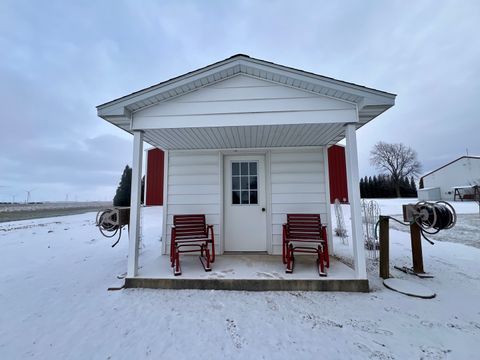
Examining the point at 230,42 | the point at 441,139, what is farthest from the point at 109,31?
the point at 441,139

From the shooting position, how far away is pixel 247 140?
373cm

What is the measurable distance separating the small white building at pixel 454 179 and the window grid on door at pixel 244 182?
22.6 metres

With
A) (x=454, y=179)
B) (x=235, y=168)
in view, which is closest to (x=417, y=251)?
(x=235, y=168)

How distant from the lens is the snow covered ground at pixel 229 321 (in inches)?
68.5

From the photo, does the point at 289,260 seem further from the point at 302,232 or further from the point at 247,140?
the point at 247,140

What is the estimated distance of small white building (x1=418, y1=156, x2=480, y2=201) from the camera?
1839 centimetres

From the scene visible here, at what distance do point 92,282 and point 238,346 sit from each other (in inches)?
101

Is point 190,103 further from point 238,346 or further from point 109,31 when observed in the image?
point 109,31

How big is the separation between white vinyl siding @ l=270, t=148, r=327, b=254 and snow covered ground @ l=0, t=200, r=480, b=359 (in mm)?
1466

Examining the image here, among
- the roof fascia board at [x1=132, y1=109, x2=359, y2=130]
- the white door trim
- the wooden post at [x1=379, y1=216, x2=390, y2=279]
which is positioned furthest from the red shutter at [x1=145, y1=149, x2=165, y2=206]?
the wooden post at [x1=379, y1=216, x2=390, y2=279]

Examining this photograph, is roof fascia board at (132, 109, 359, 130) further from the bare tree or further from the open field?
the bare tree

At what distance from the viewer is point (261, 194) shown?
14.0ft

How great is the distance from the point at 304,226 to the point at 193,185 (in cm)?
229

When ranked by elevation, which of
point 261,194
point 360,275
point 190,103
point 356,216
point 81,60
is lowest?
point 360,275
